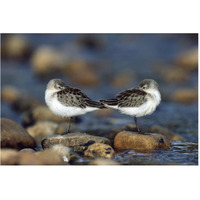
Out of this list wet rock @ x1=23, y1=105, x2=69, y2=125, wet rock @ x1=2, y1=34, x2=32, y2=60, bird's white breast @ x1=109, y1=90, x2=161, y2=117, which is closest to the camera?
bird's white breast @ x1=109, y1=90, x2=161, y2=117

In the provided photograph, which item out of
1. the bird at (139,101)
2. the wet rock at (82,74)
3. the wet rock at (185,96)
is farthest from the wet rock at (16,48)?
the bird at (139,101)

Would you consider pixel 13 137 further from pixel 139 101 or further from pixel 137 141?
pixel 139 101

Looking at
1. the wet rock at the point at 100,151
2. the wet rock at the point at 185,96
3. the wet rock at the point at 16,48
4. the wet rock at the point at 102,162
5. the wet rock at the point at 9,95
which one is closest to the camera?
the wet rock at the point at 102,162

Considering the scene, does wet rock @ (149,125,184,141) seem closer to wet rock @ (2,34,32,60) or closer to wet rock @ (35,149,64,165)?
wet rock @ (35,149,64,165)

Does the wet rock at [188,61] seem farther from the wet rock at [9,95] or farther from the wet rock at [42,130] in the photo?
the wet rock at [42,130]

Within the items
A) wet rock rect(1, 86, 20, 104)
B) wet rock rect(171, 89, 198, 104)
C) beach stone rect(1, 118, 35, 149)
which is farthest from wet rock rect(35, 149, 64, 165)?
wet rock rect(171, 89, 198, 104)

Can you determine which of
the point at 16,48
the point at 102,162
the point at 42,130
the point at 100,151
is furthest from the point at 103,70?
the point at 102,162
